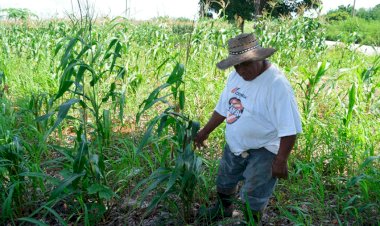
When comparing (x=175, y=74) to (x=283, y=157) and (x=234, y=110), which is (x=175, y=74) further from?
(x=283, y=157)

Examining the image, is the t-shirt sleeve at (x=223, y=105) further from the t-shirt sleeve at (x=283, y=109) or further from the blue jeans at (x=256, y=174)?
the t-shirt sleeve at (x=283, y=109)

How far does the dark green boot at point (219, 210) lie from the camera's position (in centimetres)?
254

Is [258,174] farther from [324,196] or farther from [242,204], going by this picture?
[324,196]

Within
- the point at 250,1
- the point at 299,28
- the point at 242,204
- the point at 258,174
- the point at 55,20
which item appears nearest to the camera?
the point at 258,174

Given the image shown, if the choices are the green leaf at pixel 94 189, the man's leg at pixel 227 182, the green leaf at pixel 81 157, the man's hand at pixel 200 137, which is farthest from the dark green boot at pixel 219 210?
the green leaf at pixel 81 157

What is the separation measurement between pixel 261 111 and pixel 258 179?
0.43m

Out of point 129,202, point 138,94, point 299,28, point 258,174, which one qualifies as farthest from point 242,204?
point 299,28

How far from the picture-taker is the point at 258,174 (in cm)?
225

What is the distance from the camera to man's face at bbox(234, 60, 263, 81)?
2.12m

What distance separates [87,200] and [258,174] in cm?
130

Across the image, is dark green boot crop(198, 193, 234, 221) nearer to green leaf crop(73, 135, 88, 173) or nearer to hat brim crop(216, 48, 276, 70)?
green leaf crop(73, 135, 88, 173)

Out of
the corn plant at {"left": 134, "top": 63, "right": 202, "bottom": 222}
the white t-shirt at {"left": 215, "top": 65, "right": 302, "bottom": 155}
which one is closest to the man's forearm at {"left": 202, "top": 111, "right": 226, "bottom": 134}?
the white t-shirt at {"left": 215, "top": 65, "right": 302, "bottom": 155}

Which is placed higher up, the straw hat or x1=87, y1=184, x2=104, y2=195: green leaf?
the straw hat

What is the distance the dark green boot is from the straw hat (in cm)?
94
